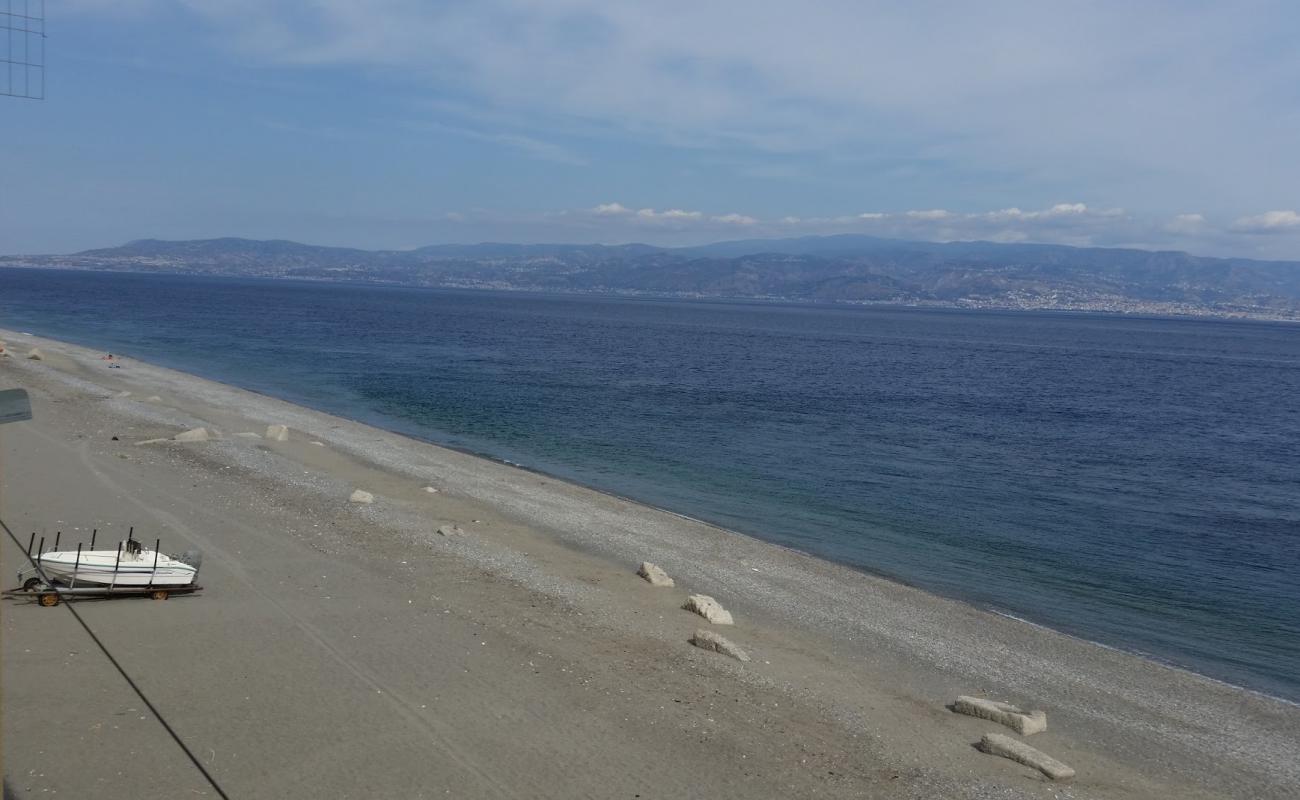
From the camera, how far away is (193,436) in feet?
98.1

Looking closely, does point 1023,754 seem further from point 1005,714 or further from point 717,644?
point 717,644

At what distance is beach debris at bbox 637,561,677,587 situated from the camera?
1909 centimetres

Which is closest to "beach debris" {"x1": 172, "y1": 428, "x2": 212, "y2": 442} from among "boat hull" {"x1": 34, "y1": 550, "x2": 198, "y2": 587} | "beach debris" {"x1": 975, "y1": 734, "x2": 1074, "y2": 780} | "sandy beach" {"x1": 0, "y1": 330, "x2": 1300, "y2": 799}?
"sandy beach" {"x1": 0, "y1": 330, "x2": 1300, "y2": 799}

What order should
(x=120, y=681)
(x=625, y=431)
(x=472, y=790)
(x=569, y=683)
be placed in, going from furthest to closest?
(x=625, y=431) → (x=569, y=683) → (x=120, y=681) → (x=472, y=790)

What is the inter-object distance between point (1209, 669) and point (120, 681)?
18.0 meters

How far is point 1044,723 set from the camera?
13758 millimetres

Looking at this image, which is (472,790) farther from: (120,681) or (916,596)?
(916,596)

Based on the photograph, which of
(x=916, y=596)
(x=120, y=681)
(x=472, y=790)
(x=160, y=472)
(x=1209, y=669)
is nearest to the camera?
(x=472, y=790)

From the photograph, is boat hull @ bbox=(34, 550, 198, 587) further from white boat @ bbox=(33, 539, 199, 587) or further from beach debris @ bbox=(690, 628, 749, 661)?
beach debris @ bbox=(690, 628, 749, 661)

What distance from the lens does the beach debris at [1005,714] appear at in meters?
13.6

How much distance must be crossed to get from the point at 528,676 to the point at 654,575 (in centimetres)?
578

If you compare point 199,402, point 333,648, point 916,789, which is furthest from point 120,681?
point 199,402

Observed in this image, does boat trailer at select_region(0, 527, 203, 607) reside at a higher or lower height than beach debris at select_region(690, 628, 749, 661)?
higher

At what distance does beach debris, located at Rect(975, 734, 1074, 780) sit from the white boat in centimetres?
1238
